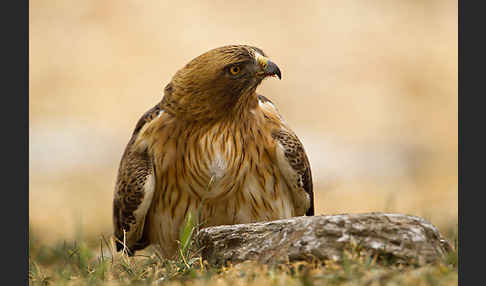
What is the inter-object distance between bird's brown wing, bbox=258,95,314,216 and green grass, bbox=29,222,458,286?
123 cm

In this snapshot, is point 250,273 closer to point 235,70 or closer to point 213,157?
point 213,157

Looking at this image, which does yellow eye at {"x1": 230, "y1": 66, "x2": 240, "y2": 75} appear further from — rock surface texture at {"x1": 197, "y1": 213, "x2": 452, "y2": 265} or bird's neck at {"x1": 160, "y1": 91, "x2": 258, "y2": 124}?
rock surface texture at {"x1": 197, "y1": 213, "x2": 452, "y2": 265}

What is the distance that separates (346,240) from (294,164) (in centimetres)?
211

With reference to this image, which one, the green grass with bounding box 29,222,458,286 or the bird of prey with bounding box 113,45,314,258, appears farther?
the bird of prey with bounding box 113,45,314,258

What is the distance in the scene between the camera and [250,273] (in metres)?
4.16

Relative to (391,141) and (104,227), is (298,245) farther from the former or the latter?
(391,141)

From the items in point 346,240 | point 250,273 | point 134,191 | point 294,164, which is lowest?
point 250,273

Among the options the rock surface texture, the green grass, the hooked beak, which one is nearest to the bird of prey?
the hooked beak

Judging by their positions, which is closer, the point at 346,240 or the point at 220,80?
the point at 346,240

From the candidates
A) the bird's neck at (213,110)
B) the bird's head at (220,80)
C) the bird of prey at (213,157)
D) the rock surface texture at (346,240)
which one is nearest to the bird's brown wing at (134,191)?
the bird of prey at (213,157)

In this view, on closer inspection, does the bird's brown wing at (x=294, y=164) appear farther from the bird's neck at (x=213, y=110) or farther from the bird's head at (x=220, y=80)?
the bird's head at (x=220, y=80)

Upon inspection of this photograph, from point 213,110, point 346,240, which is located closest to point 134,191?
point 213,110

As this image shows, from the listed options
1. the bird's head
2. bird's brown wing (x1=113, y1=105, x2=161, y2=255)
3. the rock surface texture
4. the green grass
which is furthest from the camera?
bird's brown wing (x1=113, y1=105, x2=161, y2=255)

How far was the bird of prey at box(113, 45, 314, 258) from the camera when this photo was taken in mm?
6117
